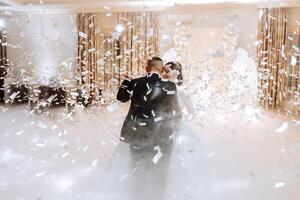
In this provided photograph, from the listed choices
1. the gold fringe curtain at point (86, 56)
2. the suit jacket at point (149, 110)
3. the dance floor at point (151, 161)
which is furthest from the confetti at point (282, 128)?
the gold fringe curtain at point (86, 56)

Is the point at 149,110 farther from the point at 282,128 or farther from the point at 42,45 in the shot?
the point at 42,45

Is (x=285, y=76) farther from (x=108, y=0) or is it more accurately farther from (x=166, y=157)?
(x=108, y=0)

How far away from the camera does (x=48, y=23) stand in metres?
2.55

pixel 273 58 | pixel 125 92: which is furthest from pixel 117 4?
pixel 125 92

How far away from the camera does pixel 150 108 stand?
3.99 ft

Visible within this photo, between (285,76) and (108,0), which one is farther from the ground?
(108,0)

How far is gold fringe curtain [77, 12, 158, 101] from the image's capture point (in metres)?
1.82

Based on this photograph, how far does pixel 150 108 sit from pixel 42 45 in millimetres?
2197

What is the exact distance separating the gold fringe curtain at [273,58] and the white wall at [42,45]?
4.73ft

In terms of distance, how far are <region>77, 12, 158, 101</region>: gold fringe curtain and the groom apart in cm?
42

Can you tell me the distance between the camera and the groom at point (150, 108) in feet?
3.89

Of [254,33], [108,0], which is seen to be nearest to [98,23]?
[108,0]

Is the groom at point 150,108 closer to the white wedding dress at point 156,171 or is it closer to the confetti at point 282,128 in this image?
the white wedding dress at point 156,171

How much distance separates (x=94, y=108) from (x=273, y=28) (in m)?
1.82
